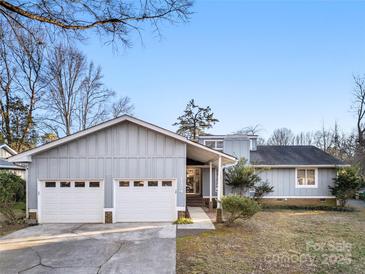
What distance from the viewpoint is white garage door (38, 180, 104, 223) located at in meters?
10.6

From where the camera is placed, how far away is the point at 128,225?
10156mm

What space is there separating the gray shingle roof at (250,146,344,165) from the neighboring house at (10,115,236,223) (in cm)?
756

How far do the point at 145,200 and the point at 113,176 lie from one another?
171cm

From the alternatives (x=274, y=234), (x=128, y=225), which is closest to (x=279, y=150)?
(x=274, y=234)

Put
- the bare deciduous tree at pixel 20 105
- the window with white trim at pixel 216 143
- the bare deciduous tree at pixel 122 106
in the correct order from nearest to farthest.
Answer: the window with white trim at pixel 216 143, the bare deciduous tree at pixel 20 105, the bare deciduous tree at pixel 122 106

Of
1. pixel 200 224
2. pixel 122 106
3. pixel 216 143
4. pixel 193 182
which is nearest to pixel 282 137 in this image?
pixel 122 106

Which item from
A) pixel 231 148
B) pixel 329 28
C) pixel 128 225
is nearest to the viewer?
pixel 128 225

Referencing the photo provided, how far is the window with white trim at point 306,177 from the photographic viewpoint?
647 inches

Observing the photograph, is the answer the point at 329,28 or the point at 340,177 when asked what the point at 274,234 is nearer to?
the point at 340,177

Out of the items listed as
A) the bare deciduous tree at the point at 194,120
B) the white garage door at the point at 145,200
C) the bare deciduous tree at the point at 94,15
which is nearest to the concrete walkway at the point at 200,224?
the white garage door at the point at 145,200

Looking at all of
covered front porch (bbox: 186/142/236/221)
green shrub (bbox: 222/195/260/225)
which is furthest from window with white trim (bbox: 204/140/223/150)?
green shrub (bbox: 222/195/260/225)

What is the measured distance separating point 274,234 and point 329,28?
33.2 ft

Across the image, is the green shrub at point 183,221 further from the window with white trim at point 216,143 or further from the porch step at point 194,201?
the window with white trim at point 216,143

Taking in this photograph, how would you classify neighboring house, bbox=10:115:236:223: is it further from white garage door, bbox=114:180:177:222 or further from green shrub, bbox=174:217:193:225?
green shrub, bbox=174:217:193:225
